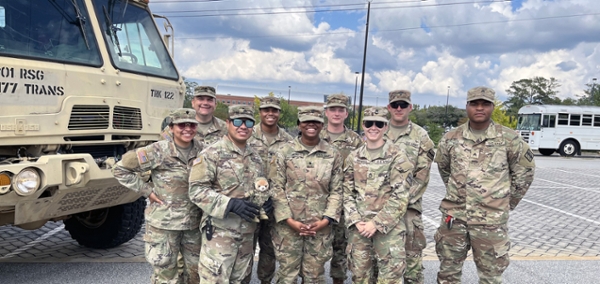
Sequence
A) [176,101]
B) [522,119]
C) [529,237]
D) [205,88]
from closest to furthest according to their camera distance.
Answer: [205,88] → [176,101] → [529,237] → [522,119]

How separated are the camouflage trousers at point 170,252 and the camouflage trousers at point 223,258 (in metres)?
0.24

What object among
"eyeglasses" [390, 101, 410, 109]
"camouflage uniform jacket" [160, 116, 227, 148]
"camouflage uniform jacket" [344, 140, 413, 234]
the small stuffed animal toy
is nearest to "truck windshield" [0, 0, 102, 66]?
"camouflage uniform jacket" [160, 116, 227, 148]

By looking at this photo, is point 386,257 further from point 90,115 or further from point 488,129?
point 90,115

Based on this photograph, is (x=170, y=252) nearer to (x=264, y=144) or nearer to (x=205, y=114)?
(x=264, y=144)

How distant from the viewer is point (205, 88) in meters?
4.09

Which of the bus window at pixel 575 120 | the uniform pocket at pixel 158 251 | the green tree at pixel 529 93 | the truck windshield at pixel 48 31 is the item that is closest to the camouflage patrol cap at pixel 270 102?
the uniform pocket at pixel 158 251

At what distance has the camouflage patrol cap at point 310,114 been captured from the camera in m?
3.19

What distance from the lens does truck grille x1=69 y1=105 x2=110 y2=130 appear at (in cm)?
346

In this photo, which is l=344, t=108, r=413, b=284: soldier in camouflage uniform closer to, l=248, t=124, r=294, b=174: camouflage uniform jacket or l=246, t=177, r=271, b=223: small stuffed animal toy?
Result: l=246, t=177, r=271, b=223: small stuffed animal toy

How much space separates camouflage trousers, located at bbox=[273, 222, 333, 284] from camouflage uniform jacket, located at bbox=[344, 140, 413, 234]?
0.27 metres

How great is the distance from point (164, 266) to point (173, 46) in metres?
2.51

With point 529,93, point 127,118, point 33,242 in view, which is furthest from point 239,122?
point 529,93

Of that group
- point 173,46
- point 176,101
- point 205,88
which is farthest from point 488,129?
point 173,46

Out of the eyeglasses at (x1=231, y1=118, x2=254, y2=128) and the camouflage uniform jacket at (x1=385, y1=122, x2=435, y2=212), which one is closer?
the eyeglasses at (x1=231, y1=118, x2=254, y2=128)
